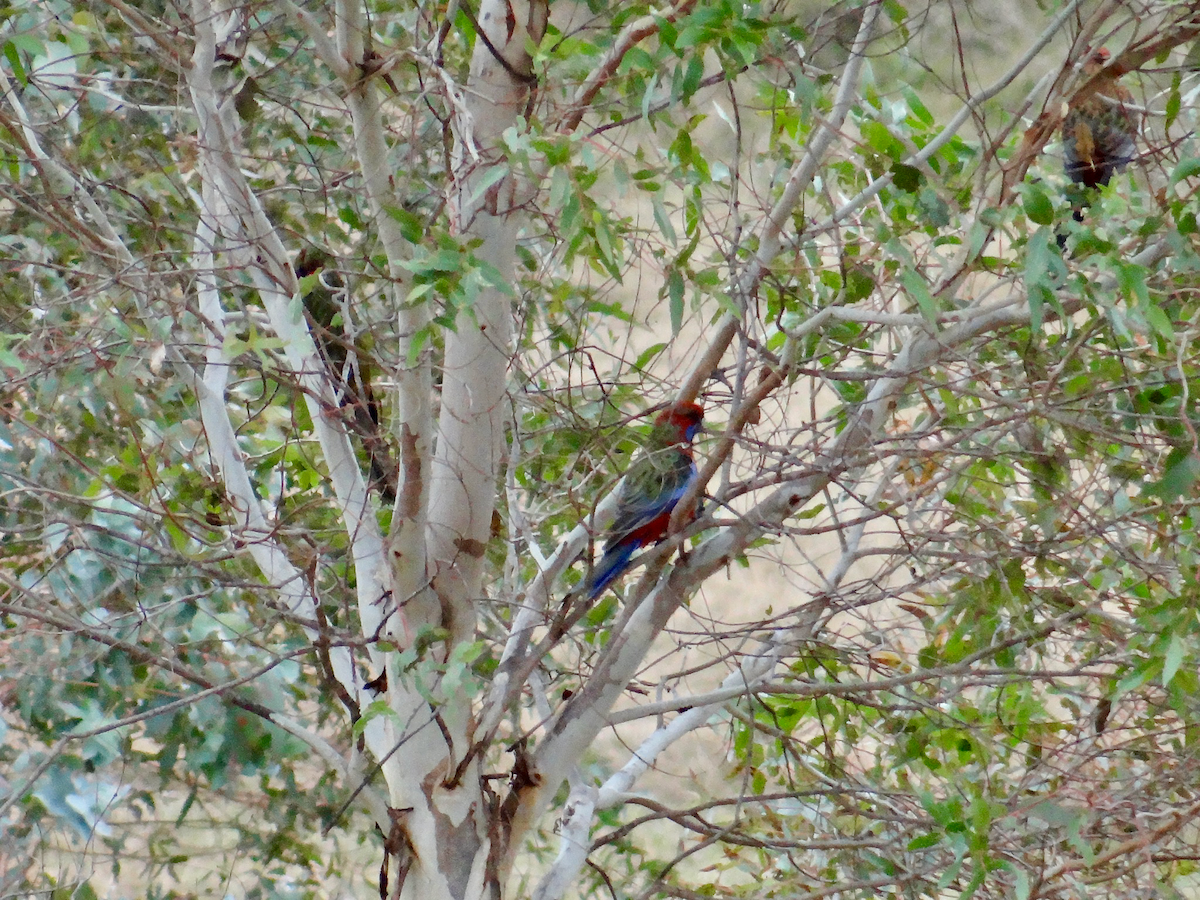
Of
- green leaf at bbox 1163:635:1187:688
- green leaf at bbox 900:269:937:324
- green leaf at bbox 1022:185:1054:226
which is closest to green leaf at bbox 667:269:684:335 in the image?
green leaf at bbox 900:269:937:324

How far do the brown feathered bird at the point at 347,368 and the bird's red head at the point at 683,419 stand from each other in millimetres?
668

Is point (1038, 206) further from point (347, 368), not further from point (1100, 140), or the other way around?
point (347, 368)

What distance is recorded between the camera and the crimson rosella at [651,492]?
2740mm

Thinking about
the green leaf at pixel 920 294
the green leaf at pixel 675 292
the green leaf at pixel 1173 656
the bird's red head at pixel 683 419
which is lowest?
the green leaf at pixel 1173 656

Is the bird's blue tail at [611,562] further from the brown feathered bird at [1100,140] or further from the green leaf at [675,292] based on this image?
the brown feathered bird at [1100,140]

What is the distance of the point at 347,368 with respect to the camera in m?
2.61

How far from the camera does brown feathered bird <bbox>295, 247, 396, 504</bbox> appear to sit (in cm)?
238

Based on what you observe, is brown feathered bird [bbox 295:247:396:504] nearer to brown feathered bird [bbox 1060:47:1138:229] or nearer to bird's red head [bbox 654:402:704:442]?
bird's red head [bbox 654:402:704:442]

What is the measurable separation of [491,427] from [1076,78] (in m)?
1.32

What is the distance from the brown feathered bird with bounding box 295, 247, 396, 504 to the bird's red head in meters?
0.67

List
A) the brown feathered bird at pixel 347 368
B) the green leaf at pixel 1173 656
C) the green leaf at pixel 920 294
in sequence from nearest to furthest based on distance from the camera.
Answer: the green leaf at pixel 920 294
the green leaf at pixel 1173 656
the brown feathered bird at pixel 347 368

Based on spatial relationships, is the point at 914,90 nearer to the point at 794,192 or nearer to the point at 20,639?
the point at 794,192

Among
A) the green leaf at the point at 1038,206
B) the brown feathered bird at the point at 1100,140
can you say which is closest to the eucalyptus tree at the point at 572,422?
the green leaf at the point at 1038,206

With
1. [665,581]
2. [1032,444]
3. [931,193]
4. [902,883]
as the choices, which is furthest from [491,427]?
[902,883]
